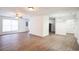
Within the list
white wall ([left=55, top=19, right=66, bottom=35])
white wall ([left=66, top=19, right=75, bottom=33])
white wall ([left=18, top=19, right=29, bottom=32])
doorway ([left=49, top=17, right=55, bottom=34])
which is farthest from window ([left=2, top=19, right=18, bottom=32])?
white wall ([left=66, top=19, right=75, bottom=33])

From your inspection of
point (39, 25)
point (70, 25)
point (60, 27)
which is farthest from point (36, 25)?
point (70, 25)

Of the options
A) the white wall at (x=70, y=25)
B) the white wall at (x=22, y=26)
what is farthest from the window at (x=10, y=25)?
the white wall at (x=70, y=25)

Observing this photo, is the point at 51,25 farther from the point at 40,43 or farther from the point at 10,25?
the point at 10,25

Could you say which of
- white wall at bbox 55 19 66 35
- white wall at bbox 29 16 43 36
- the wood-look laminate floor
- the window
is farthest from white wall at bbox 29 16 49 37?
the window

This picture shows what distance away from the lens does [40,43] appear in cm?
213

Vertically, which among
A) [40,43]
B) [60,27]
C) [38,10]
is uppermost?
[38,10]

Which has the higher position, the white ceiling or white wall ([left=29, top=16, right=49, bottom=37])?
the white ceiling

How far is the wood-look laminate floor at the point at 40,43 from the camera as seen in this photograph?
6.84 ft

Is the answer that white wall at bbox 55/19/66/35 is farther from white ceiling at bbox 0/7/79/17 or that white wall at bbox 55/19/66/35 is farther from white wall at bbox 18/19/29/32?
white wall at bbox 18/19/29/32

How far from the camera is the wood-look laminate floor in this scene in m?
2.09

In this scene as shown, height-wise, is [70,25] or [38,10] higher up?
[38,10]

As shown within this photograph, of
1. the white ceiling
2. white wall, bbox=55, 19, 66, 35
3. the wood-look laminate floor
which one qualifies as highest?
the white ceiling

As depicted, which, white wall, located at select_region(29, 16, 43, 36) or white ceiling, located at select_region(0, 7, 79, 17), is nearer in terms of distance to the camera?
white ceiling, located at select_region(0, 7, 79, 17)

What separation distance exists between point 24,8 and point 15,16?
11.3 inches
